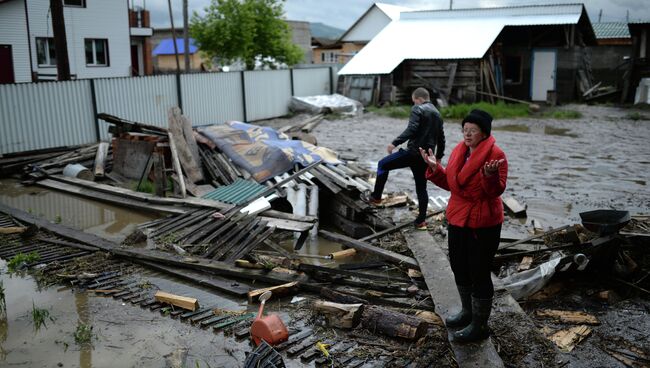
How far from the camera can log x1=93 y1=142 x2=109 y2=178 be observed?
1177 cm

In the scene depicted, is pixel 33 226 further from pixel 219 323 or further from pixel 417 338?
pixel 417 338

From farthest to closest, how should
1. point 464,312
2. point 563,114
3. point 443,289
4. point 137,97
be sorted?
point 563,114
point 137,97
point 443,289
point 464,312

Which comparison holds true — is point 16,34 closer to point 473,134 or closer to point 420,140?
point 420,140

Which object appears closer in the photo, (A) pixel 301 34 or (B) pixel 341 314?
(B) pixel 341 314

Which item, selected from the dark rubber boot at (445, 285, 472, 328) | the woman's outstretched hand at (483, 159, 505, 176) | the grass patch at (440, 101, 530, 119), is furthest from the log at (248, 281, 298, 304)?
the grass patch at (440, 101, 530, 119)

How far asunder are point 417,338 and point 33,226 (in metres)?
6.21

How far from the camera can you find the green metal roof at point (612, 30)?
37.5 meters

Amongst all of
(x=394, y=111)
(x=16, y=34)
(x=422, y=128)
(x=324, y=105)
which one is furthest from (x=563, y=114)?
(x=16, y=34)

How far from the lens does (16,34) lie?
25.8 metres

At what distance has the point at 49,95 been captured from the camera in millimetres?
14109

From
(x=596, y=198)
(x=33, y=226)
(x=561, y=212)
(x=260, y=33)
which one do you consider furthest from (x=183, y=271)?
(x=260, y=33)

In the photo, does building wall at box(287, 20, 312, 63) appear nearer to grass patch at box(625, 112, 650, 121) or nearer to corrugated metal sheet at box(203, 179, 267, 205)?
grass patch at box(625, 112, 650, 121)

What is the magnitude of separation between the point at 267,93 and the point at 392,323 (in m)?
18.7

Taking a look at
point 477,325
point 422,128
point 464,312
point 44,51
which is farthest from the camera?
point 44,51
